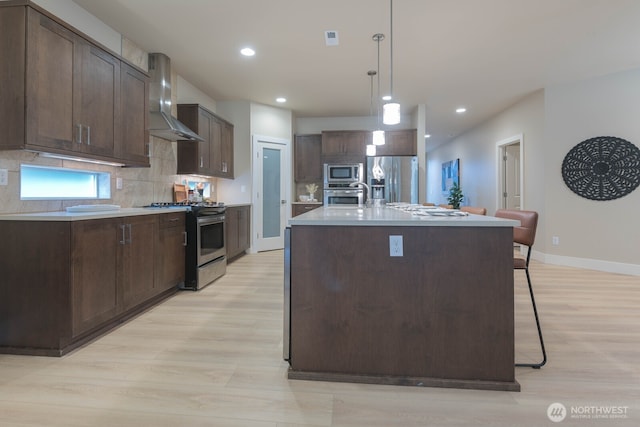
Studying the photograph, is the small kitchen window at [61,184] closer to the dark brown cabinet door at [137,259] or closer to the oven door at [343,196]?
the dark brown cabinet door at [137,259]

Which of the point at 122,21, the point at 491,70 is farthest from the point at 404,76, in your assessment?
the point at 122,21

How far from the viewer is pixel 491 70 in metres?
4.29

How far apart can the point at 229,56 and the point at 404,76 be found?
232cm

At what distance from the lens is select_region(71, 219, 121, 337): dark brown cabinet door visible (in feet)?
6.73

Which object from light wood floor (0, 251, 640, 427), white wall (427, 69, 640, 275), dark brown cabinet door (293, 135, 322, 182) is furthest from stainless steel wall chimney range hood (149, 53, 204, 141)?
white wall (427, 69, 640, 275)

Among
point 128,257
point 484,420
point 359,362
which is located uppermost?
point 128,257

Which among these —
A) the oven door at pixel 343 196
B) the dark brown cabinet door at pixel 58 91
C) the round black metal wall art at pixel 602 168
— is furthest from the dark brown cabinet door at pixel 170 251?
the round black metal wall art at pixel 602 168

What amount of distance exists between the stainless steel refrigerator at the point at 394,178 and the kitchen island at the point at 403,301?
4343 millimetres

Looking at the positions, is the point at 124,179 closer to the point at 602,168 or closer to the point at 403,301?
the point at 403,301

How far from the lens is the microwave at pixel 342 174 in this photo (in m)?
6.22

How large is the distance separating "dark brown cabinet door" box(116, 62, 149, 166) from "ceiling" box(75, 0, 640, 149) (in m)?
0.56

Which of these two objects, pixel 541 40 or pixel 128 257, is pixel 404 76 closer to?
pixel 541 40

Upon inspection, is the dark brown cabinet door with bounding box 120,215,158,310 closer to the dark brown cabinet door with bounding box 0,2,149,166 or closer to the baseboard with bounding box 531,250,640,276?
the dark brown cabinet door with bounding box 0,2,149,166

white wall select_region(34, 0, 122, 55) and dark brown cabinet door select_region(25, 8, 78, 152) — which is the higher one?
white wall select_region(34, 0, 122, 55)
